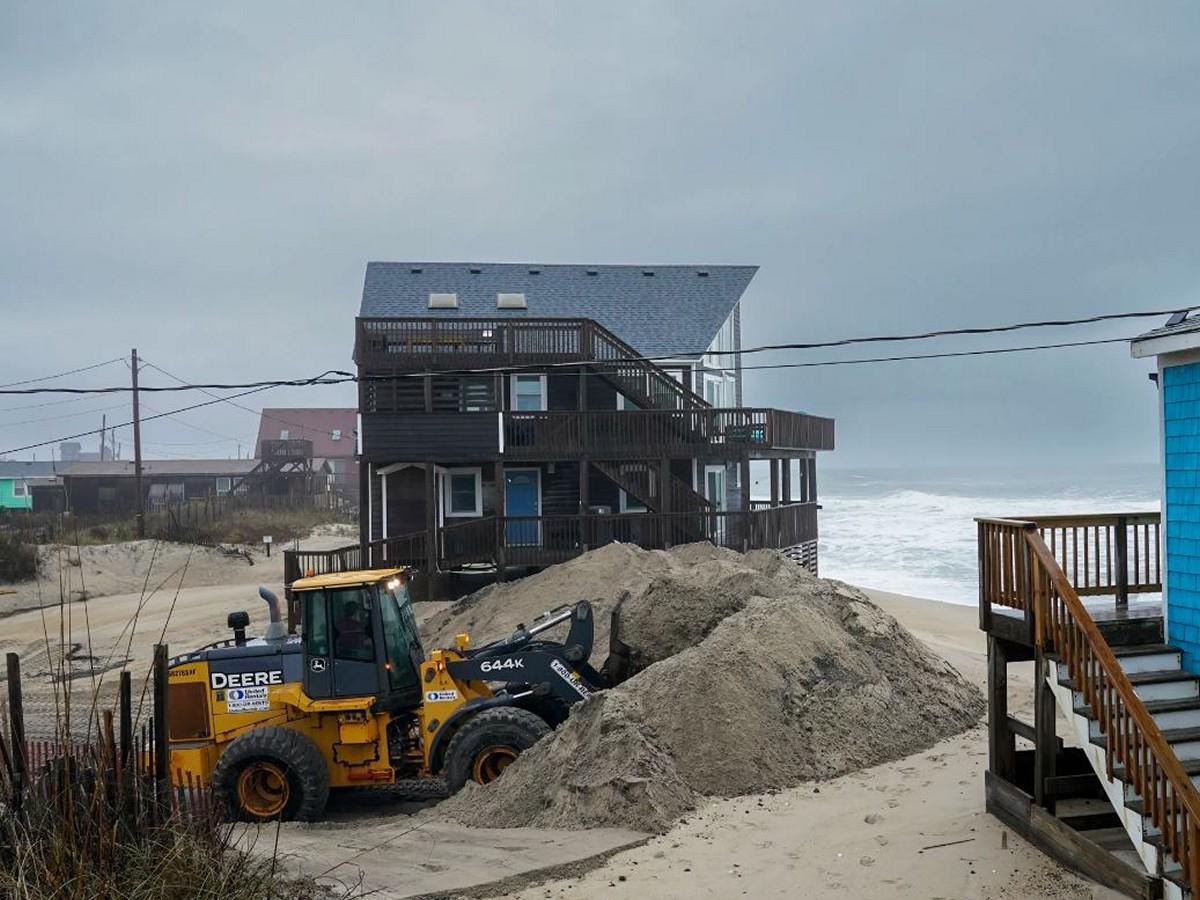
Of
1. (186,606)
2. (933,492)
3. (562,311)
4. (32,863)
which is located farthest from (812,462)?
(933,492)

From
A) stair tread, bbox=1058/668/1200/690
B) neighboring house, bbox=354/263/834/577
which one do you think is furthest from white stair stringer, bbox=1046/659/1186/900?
neighboring house, bbox=354/263/834/577

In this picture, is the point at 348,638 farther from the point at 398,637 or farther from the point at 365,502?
the point at 365,502

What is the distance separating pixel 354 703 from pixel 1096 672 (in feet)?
23.8

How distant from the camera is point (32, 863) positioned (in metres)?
6.01

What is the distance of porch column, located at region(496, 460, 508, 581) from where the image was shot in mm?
25797

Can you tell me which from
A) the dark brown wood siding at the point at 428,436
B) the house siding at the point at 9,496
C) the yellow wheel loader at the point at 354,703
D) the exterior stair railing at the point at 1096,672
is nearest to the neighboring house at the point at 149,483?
the house siding at the point at 9,496

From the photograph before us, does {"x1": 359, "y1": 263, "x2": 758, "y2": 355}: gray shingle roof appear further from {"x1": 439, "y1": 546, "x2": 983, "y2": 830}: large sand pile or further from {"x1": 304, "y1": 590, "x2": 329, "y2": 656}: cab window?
{"x1": 304, "y1": 590, "x2": 329, "y2": 656}: cab window

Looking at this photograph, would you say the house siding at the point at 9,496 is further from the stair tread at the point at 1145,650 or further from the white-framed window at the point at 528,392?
the stair tread at the point at 1145,650

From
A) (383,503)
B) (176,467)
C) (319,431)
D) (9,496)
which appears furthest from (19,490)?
(383,503)

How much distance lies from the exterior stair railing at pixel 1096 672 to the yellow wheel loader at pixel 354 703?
4.55 meters

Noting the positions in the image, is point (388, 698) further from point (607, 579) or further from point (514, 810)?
point (607, 579)

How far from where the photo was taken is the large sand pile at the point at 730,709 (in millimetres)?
10227

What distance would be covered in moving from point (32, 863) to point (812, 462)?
1193 inches

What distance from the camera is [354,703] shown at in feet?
36.9
